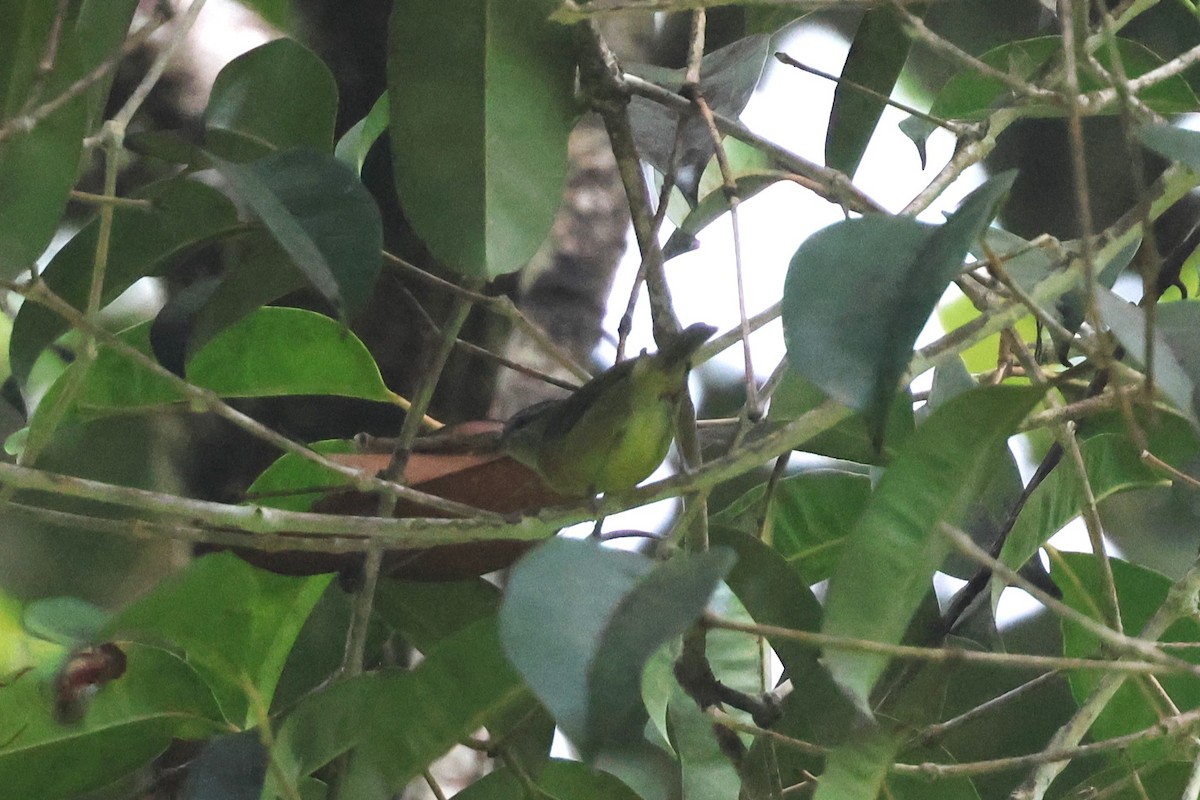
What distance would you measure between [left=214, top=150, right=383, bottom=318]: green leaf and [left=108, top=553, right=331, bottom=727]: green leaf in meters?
0.20

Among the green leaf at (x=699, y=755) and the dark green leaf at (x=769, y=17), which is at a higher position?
the dark green leaf at (x=769, y=17)

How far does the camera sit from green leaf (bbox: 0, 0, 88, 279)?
0.54 meters

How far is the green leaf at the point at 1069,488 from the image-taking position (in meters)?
0.71

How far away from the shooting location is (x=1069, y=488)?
73 centimetres

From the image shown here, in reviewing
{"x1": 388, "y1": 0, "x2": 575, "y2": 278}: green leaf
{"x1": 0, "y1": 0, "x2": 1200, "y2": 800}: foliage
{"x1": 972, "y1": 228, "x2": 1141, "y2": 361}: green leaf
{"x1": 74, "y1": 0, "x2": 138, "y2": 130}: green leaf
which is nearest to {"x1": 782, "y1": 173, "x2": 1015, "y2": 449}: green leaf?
{"x1": 0, "y1": 0, "x2": 1200, "y2": 800}: foliage

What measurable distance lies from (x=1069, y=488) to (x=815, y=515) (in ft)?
0.57

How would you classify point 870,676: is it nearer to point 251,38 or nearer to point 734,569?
point 734,569

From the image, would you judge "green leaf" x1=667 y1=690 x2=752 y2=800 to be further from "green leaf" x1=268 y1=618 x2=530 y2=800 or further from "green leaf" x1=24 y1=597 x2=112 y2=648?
"green leaf" x1=24 y1=597 x2=112 y2=648

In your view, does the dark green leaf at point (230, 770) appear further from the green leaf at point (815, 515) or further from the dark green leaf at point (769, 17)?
the dark green leaf at point (769, 17)

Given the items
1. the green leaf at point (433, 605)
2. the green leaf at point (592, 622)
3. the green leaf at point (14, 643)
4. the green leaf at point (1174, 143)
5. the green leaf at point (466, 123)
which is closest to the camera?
the green leaf at point (592, 622)

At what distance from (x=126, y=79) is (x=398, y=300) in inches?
15.8

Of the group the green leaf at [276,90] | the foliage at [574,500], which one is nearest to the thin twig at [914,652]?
the foliage at [574,500]

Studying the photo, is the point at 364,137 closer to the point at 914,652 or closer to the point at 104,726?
the point at 104,726

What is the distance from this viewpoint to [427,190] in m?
0.59
